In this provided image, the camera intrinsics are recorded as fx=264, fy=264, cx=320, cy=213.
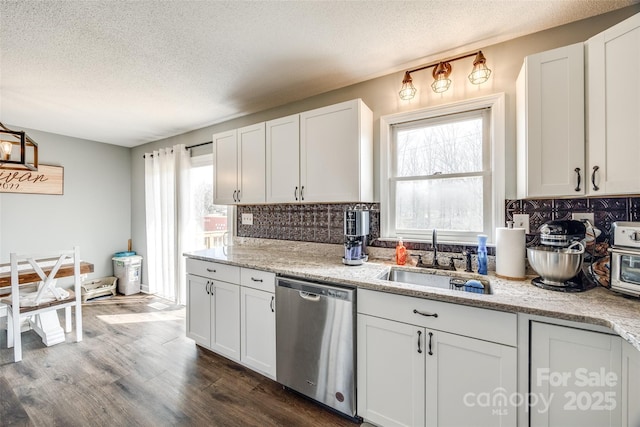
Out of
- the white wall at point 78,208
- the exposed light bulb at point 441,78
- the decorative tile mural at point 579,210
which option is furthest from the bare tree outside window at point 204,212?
the decorative tile mural at point 579,210

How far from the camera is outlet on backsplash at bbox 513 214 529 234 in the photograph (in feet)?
5.69

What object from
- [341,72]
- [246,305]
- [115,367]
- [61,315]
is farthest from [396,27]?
[61,315]

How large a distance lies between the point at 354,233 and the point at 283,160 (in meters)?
0.95

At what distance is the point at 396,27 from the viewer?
1.65 meters

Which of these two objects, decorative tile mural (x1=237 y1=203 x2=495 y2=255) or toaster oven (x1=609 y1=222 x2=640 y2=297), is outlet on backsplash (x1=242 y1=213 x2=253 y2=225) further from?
toaster oven (x1=609 y1=222 x2=640 y2=297)

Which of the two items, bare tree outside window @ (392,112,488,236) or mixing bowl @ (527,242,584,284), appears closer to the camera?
mixing bowl @ (527,242,584,284)

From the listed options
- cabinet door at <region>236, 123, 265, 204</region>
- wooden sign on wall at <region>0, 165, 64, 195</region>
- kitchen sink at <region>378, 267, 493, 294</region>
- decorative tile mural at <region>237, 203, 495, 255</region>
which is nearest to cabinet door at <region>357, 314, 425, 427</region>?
kitchen sink at <region>378, 267, 493, 294</region>

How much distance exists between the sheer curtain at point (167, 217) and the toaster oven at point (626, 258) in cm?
402

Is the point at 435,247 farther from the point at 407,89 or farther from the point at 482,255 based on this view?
the point at 407,89

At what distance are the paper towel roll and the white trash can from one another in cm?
480

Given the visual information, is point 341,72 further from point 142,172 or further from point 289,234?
point 142,172

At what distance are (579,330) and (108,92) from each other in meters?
3.76

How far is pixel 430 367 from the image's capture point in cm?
137

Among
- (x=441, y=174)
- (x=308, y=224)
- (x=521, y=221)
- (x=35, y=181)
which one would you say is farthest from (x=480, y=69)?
(x=35, y=181)
